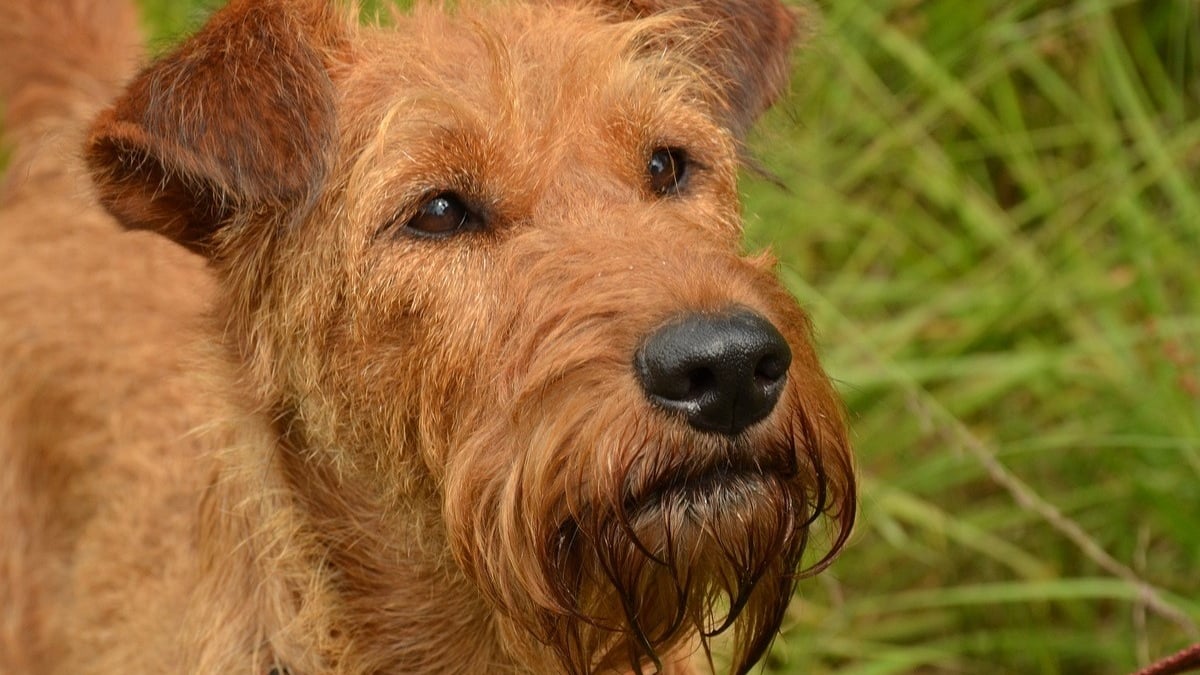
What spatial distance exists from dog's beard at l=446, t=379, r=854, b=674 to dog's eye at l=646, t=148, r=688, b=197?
0.85 m

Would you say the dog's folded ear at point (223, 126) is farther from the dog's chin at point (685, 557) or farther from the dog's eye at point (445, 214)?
the dog's chin at point (685, 557)

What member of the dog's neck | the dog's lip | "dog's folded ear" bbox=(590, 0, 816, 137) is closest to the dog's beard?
the dog's lip

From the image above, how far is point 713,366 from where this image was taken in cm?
285

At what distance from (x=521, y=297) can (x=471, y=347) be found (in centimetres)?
A: 16

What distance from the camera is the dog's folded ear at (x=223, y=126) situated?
11.3 feet

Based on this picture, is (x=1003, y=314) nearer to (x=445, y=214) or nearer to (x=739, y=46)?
(x=739, y=46)

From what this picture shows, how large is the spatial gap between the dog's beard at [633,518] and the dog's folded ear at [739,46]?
1401 millimetres

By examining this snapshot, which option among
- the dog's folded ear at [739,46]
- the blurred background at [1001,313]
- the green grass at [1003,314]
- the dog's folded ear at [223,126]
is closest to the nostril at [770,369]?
the dog's folded ear at [223,126]

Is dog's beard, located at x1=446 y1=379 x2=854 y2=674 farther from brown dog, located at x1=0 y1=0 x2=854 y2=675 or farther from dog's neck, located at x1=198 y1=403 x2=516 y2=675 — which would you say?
dog's neck, located at x1=198 y1=403 x2=516 y2=675

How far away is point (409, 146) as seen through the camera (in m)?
3.47

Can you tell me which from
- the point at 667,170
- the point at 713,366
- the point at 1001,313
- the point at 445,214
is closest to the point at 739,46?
the point at 667,170

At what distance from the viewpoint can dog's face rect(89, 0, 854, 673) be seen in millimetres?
2955

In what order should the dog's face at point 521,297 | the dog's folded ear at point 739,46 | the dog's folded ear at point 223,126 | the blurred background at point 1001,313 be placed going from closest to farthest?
1. the dog's face at point 521,297
2. the dog's folded ear at point 223,126
3. the dog's folded ear at point 739,46
4. the blurred background at point 1001,313

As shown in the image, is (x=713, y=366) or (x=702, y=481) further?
(x=702, y=481)
